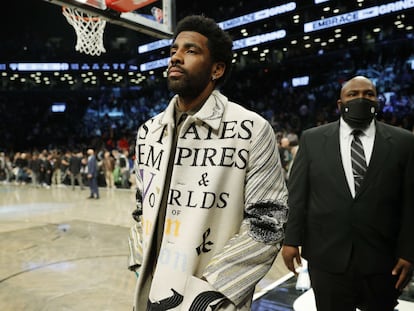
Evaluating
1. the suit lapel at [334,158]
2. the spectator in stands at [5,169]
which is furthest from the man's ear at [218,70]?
the spectator in stands at [5,169]

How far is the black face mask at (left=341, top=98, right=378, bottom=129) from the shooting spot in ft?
6.48

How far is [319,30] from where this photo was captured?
16.1 meters

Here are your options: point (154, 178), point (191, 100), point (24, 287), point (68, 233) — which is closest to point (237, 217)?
point (154, 178)

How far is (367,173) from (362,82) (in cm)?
54

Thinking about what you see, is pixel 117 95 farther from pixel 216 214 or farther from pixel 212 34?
pixel 216 214

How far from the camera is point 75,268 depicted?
4336 mm

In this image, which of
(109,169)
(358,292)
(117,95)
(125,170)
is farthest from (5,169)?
(358,292)

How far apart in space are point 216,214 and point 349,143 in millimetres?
1031

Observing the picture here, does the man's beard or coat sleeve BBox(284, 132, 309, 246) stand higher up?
the man's beard

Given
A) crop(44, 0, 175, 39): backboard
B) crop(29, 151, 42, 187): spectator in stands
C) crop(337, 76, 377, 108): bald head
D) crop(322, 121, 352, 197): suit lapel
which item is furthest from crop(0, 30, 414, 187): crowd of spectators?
crop(322, 121, 352, 197): suit lapel

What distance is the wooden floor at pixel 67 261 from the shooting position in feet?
11.3

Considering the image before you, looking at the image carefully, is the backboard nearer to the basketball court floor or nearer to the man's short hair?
the basketball court floor

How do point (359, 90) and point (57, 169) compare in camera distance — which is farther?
point (57, 169)

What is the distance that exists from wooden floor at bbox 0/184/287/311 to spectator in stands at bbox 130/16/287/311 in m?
2.23
